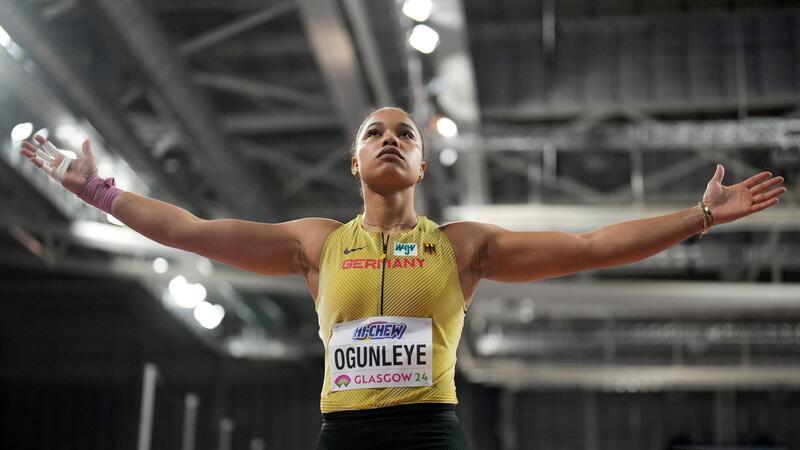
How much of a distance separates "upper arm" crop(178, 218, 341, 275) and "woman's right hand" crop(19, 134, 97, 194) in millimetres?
422

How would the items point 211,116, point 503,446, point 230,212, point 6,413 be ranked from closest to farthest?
point 211,116 → point 230,212 → point 6,413 → point 503,446

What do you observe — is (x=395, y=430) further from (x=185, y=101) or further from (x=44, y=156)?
(x=185, y=101)

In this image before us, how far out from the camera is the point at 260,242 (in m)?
3.17

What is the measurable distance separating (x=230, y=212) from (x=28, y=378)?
8.34m

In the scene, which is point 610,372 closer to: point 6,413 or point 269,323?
point 269,323

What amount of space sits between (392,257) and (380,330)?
9.3 inches

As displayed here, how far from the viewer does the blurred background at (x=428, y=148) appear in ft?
31.1

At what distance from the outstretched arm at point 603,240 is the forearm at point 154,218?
96cm

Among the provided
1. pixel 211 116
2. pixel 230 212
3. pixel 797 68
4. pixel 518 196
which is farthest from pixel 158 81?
pixel 797 68

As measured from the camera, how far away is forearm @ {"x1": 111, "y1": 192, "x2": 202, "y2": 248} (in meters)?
3.16

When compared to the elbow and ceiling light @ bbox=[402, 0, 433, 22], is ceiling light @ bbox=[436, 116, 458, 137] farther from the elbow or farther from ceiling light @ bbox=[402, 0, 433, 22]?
the elbow

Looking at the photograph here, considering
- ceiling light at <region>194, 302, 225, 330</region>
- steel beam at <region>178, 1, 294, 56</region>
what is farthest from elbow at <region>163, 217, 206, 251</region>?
ceiling light at <region>194, 302, 225, 330</region>

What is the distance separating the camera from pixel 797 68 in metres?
10.9

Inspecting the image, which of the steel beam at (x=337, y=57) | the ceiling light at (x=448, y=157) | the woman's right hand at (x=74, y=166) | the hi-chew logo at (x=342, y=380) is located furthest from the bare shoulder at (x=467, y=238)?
the ceiling light at (x=448, y=157)
